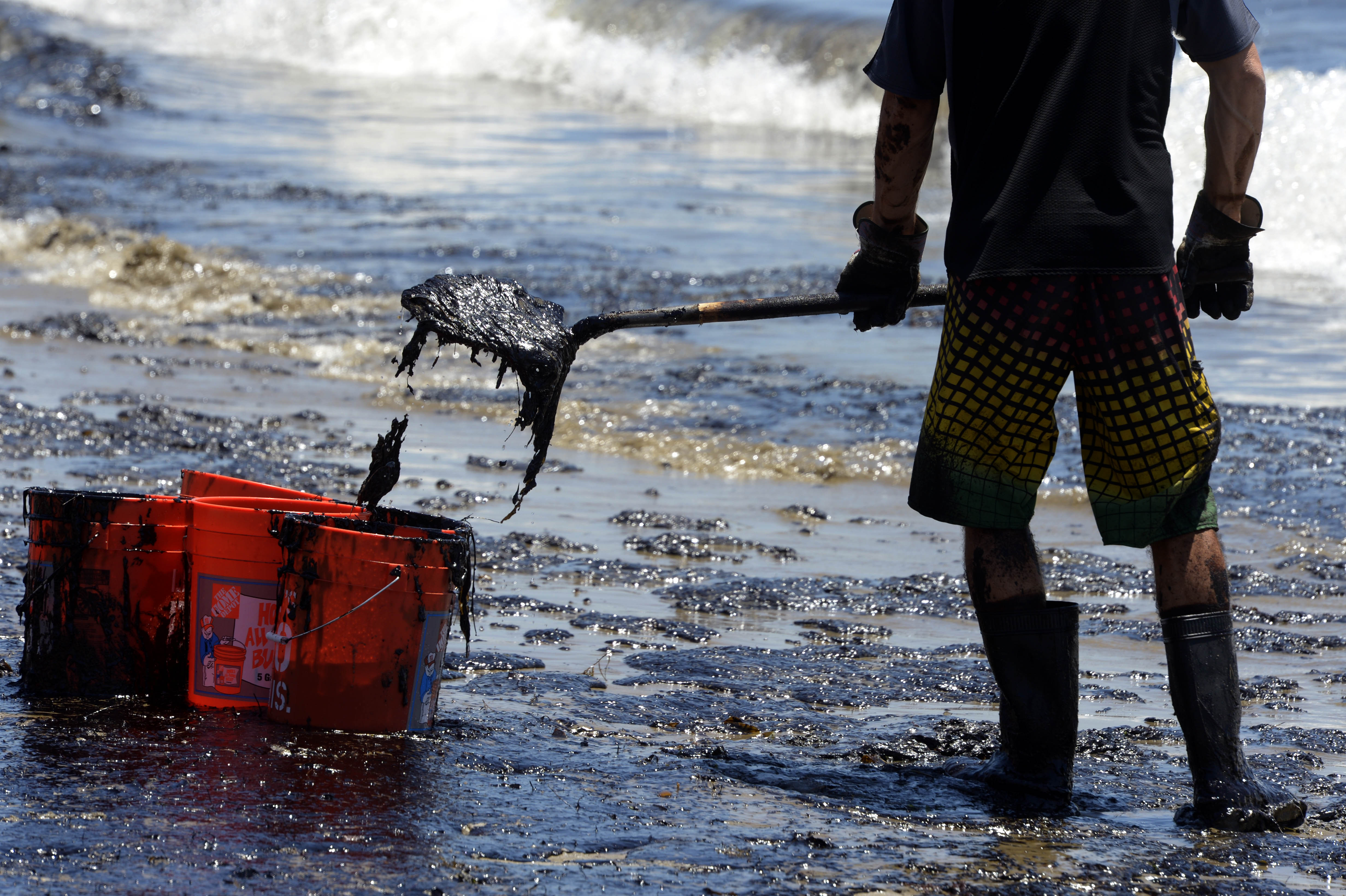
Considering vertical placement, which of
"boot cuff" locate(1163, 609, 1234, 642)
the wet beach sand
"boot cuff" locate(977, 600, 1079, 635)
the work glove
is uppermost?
the work glove

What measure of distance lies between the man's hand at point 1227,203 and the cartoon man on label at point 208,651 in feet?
7.01

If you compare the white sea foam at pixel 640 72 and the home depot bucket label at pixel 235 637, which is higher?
the white sea foam at pixel 640 72

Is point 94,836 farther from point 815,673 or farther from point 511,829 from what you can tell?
point 815,673

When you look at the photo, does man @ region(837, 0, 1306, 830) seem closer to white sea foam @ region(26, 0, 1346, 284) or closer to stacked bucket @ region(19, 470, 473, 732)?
stacked bucket @ region(19, 470, 473, 732)

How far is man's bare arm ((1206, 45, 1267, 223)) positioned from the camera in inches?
116

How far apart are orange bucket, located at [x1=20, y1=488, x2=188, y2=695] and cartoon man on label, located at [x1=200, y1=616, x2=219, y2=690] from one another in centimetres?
12

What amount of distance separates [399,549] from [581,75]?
23647 mm

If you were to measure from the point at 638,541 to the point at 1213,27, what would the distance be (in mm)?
2670

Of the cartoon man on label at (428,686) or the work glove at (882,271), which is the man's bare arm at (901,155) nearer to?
the work glove at (882,271)

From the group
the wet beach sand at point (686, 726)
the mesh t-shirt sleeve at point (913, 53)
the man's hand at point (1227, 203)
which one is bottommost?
the wet beach sand at point (686, 726)

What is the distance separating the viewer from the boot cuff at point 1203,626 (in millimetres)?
2945

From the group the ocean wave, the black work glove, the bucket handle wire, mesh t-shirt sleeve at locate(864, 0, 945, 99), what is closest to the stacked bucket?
the bucket handle wire

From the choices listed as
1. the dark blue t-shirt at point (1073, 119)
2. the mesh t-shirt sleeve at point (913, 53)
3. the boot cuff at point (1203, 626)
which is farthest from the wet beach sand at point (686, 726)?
the mesh t-shirt sleeve at point (913, 53)

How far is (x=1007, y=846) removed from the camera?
277 centimetres
